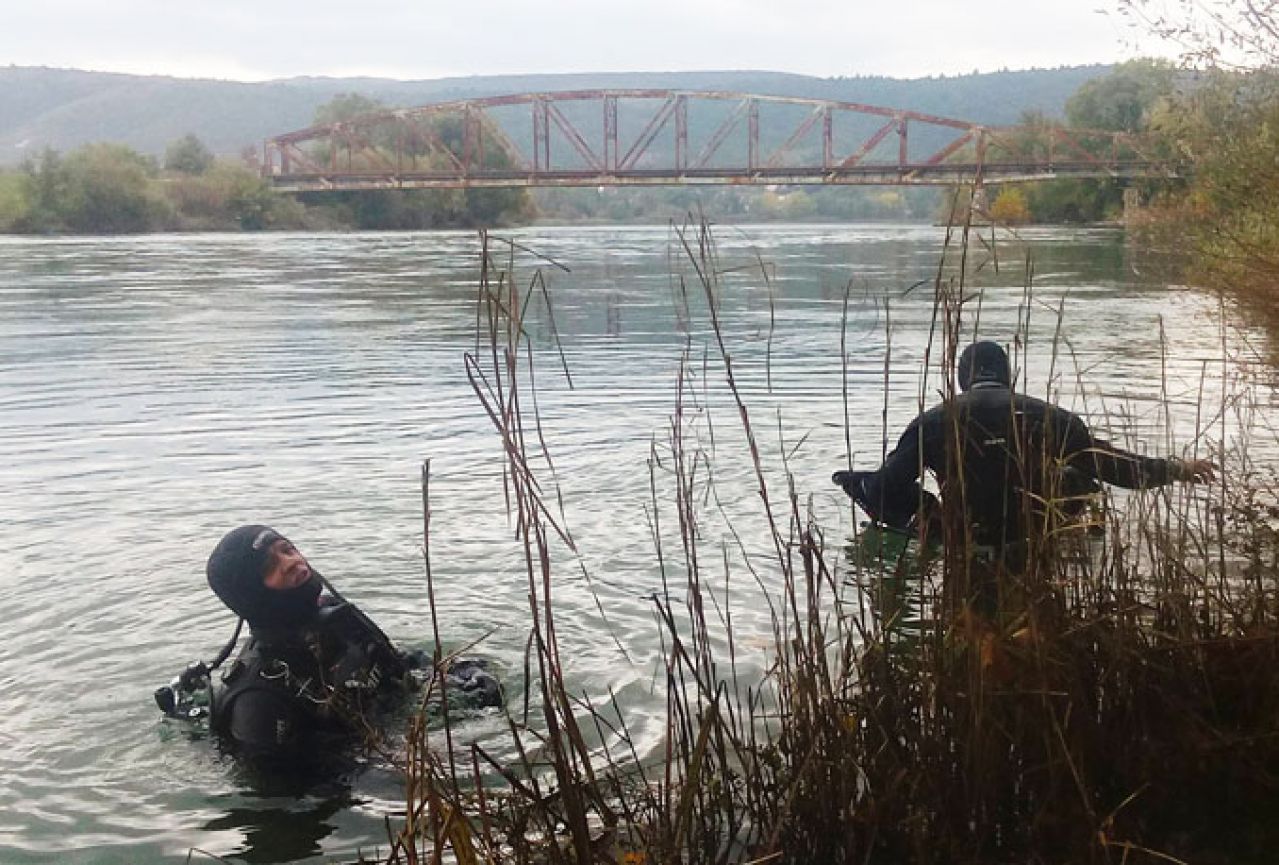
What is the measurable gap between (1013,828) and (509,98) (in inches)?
3546

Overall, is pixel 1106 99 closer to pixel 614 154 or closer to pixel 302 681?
pixel 614 154

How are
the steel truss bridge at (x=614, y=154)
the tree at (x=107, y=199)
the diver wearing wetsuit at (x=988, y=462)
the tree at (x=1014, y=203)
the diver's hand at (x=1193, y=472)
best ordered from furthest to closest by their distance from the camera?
the tree at (x=107, y=199) → the steel truss bridge at (x=614, y=154) → the tree at (x=1014, y=203) → the diver wearing wetsuit at (x=988, y=462) → the diver's hand at (x=1193, y=472)

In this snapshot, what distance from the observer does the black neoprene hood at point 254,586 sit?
5.04 m

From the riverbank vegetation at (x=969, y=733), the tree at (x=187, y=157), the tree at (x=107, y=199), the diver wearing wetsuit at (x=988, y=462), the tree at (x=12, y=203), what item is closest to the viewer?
the riverbank vegetation at (x=969, y=733)

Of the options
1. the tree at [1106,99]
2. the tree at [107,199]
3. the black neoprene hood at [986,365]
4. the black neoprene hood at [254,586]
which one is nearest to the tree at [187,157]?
the tree at [107,199]

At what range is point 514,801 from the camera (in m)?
3.44

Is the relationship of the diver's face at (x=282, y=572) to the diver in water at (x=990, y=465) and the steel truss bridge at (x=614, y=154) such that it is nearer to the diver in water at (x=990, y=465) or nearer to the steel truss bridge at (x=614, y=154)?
the diver in water at (x=990, y=465)

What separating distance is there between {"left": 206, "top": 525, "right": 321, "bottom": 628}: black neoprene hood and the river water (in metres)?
0.52

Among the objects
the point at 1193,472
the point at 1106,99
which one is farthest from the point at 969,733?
the point at 1106,99

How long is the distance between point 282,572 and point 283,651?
270 mm

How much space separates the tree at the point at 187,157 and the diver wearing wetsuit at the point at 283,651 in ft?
307

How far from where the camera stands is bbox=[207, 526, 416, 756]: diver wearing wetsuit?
499 centimetres

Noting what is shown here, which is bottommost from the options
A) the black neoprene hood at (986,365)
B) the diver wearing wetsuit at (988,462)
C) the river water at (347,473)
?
the river water at (347,473)

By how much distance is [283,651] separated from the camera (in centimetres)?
510
